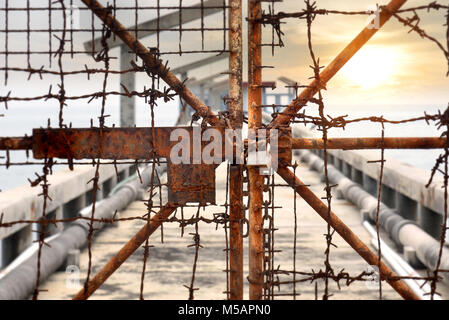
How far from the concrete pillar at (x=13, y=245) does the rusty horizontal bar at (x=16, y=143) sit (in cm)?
452

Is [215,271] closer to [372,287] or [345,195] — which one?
[372,287]

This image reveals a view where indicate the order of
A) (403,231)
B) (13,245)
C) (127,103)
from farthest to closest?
(127,103) → (403,231) → (13,245)

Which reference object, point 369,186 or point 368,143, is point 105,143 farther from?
point 369,186

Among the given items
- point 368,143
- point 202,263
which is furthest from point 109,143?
point 202,263

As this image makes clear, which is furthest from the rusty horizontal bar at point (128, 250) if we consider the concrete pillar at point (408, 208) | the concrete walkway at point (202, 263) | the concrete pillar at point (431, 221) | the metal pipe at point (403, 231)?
the concrete pillar at point (408, 208)

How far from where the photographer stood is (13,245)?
23.4ft

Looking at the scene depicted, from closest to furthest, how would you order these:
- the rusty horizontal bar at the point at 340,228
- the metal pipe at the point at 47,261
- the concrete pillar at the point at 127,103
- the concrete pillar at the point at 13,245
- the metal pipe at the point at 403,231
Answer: the rusty horizontal bar at the point at 340,228
the metal pipe at the point at 47,261
the metal pipe at the point at 403,231
the concrete pillar at the point at 13,245
the concrete pillar at the point at 127,103

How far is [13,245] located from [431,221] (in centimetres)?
599

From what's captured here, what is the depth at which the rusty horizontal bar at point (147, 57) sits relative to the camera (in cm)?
285

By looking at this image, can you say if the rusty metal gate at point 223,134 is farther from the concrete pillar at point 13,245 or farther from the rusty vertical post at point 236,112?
the concrete pillar at point 13,245

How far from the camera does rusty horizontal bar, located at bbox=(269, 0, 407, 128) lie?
9.30 ft

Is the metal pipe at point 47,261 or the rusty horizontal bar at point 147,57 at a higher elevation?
the rusty horizontal bar at point 147,57
